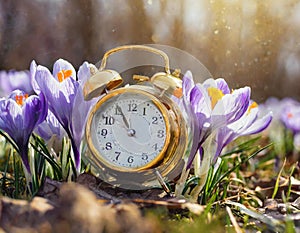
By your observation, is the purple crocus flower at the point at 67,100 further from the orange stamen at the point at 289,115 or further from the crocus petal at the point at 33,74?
the orange stamen at the point at 289,115

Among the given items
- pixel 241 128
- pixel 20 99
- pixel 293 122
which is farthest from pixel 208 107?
pixel 293 122

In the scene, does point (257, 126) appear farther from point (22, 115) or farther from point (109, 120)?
point (22, 115)

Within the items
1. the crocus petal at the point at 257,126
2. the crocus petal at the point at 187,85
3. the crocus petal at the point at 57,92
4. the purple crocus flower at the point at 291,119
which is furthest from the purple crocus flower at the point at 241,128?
the purple crocus flower at the point at 291,119

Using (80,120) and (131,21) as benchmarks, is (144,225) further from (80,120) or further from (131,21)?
(131,21)

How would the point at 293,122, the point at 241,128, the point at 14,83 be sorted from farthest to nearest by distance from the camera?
the point at 293,122 → the point at 14,83 → the point at 241,128

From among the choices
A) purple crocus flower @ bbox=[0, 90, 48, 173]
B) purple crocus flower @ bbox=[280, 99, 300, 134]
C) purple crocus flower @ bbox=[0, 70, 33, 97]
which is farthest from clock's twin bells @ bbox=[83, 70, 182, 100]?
purple crocus flower @ bbox=[280, 99, 300, 134]

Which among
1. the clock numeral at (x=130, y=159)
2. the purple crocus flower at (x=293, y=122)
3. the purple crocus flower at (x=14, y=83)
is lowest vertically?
the purple crocus flower at (x=293, y=122)
